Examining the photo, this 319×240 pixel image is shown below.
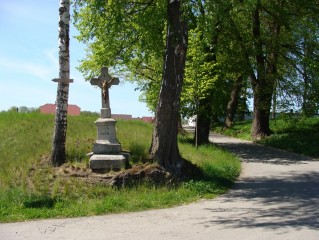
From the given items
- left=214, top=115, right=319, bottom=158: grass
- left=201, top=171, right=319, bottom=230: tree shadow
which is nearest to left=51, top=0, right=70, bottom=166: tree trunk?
left=201, top=171, right=319, bottom=230: tree shadow

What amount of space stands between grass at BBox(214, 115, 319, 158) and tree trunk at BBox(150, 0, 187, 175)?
34.9ft

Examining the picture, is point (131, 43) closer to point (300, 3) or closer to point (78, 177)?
point (78, 177)

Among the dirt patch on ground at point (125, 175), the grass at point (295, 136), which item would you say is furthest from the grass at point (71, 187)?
the grass at point (295, 136)

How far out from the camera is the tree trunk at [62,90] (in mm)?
11641

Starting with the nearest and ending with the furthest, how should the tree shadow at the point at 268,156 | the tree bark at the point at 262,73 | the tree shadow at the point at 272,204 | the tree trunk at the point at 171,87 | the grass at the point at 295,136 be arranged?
1. the tree shadow at the point at 272,204
2. the tree trunk at the point at 171,87
3. the tree shadow at the point at 268,156
4. the grass at the point at 295,136
5. the tree bark at the point at 262,73

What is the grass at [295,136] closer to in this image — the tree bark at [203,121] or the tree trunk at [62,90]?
the tree bark at [203,121]

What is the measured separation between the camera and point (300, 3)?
2212 centimetres

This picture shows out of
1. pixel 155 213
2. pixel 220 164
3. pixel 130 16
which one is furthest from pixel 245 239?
pixel 130 16

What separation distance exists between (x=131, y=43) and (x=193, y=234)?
1146cm

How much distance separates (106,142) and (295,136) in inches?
670

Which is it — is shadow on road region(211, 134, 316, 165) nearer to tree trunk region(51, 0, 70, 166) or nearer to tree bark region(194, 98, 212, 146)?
tree bark region(194, 98, 212, 146)

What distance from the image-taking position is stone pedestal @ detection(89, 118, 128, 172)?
11.1m

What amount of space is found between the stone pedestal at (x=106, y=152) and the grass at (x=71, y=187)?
46 centimetres

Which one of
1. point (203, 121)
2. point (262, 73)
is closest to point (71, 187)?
point (203, 121)
